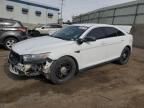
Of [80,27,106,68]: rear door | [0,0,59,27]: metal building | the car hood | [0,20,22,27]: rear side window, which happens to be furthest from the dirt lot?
[0,0,59,27]: metal building

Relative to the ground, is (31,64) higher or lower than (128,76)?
higher

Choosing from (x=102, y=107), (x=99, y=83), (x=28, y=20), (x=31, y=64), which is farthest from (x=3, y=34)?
(x=28, y=20)

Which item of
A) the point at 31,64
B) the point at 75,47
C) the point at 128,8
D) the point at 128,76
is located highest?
the point at 128,8

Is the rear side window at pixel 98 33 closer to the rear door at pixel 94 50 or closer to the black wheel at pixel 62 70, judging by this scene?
the rear door at pixel 94 50

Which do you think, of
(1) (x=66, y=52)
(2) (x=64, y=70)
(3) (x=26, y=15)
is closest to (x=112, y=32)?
(1) (x=66, y=52)

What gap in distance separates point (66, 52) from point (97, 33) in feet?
4.96

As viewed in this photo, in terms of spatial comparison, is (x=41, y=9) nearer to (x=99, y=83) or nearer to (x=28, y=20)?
(x=28, y=20)

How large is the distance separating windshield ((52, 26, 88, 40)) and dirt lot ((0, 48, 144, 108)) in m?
A: 1.20

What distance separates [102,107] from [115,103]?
0.37 metres

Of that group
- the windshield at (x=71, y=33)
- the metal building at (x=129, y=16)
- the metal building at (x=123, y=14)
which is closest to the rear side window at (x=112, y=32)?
the windshield at (x=71, y=33)

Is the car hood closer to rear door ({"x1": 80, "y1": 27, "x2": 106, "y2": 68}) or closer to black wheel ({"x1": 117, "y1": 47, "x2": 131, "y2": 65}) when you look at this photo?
rear door ({"x1": 80, "y1": 27, "x2": 106, "y2": 68})

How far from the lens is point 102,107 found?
144 inches

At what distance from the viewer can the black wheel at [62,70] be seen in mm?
4508

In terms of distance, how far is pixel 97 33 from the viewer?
5.70 meters
